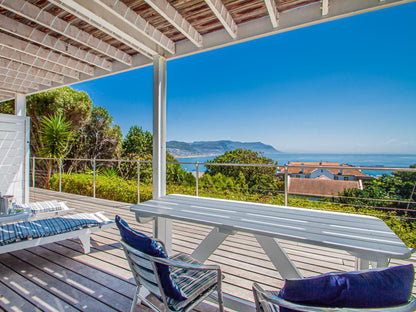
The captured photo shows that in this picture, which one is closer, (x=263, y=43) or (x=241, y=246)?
(x=241, y=246)

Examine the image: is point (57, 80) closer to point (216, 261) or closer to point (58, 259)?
point (58, 259)

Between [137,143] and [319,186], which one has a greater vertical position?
[137,143]

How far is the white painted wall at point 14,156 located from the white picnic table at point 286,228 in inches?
137

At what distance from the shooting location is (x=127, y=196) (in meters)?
5.73

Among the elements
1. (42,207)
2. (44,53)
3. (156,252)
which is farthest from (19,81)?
(156,252)

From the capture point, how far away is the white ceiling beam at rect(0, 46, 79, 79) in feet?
10.1

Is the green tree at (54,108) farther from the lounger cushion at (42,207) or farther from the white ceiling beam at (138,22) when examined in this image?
the white ceiling beam at (138,22)

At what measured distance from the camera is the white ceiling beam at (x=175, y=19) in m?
1.99

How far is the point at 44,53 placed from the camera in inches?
122

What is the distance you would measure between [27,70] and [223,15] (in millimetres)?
3312

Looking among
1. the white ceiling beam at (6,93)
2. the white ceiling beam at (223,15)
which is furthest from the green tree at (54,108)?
the white ceiling beam at (223,15)

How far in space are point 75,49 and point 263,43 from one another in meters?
23.0

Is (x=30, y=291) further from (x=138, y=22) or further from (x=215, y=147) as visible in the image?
(x=215, y=147)

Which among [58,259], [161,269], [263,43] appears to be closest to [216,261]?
[161,269]
